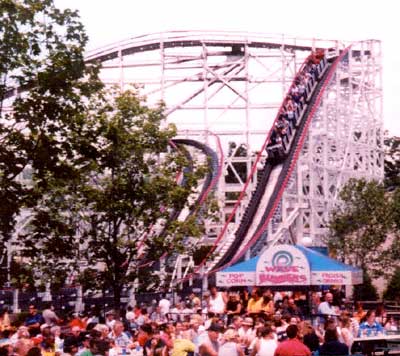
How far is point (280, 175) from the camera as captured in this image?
44594 millimetres

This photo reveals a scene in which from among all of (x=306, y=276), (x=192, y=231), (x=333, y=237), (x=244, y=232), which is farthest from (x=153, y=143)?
(x=333, y=237)

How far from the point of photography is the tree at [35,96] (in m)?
18.0

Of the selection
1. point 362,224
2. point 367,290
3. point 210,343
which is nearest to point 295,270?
point 210,343

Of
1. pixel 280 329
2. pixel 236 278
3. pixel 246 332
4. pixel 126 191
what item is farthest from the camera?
pixel 126 191

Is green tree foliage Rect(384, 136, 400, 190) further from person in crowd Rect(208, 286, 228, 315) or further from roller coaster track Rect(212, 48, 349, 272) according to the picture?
person in crowd Rect(208, 286, 228, 315)

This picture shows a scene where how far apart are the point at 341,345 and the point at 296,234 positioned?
31363mm

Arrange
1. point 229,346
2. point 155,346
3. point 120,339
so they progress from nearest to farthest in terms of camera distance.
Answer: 1. point 229,346
2. point 155,346
3. point 120,339

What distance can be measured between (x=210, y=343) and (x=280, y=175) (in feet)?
101

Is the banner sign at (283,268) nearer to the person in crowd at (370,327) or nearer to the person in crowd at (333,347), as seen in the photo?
the person in crowd at (370,327)

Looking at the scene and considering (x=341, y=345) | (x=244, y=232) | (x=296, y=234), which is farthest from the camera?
(x=296, y=234)

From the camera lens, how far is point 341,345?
13938mm

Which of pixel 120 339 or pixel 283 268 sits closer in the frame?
pixel 120 339

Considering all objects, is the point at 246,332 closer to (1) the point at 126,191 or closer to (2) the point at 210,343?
(2) the point at 210,343

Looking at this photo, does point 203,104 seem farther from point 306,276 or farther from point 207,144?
point 306,276
